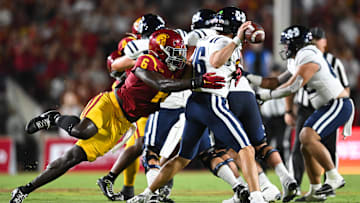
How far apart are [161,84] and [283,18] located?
706 cm

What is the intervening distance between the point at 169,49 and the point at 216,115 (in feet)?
2.73

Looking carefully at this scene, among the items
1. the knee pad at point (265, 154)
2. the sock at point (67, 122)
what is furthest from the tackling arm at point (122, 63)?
the knee pad at point (265, 154)

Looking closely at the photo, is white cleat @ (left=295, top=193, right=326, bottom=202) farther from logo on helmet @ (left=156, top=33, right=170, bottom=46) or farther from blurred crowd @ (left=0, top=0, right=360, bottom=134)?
blurred crowd @ (left=0, top=0, right=360, bottom=134)

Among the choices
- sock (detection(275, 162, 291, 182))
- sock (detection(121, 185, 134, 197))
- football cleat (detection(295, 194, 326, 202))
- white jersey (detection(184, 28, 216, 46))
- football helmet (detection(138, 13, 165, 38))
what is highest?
football helmet (detection(138, 13, 165, 38))

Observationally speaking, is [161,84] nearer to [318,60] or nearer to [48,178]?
[48,178]

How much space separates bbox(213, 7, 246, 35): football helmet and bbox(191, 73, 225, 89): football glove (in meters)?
0.61

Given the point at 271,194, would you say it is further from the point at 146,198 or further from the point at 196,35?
the point at 196,35

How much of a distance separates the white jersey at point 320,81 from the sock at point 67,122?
8.87ft

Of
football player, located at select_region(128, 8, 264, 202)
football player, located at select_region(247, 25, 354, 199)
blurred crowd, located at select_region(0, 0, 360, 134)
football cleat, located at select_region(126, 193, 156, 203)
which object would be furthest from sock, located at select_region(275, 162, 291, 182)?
blurred crowd, located at select_region(0, 0, 360, 134)

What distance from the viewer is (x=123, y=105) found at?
259 inches

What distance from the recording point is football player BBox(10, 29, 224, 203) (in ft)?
20.1

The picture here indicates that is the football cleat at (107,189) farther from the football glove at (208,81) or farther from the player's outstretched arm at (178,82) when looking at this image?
the football glove at (208,81)

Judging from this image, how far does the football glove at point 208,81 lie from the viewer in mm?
5844

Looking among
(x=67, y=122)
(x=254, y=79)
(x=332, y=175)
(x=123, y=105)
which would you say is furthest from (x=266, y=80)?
(x=67, y=122)
